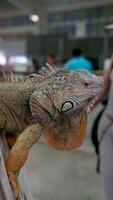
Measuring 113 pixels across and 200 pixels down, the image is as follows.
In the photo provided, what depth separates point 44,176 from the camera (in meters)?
3.03

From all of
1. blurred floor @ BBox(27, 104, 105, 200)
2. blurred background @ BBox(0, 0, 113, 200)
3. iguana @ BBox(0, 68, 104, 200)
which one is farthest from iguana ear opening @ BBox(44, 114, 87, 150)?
blurred floor @ BBox(27, 104, 105, 200)

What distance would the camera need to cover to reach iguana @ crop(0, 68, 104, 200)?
0.42m

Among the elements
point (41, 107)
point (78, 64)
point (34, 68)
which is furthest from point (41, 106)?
point (34, 68)

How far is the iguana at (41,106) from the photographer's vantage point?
1.37 feet

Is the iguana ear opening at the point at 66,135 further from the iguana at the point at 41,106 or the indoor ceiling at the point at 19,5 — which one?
the indoor ceiling at the point at 19,5

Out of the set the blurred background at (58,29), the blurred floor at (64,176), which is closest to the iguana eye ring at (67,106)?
the blurred floor at (64,176)

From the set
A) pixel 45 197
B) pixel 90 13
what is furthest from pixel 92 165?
pixel 90 13

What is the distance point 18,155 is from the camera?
41cm

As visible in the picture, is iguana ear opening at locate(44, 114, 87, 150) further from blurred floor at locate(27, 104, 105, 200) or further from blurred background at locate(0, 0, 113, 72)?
blurred background at locate(0, 0, 113, 72)

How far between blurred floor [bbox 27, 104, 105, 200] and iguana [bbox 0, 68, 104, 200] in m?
1.76

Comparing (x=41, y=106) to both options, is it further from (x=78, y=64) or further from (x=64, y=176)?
(x=64, y=176)

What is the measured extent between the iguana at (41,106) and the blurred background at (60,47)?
52 mm

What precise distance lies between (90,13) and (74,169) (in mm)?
5891

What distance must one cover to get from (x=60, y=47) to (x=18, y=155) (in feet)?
21.8
